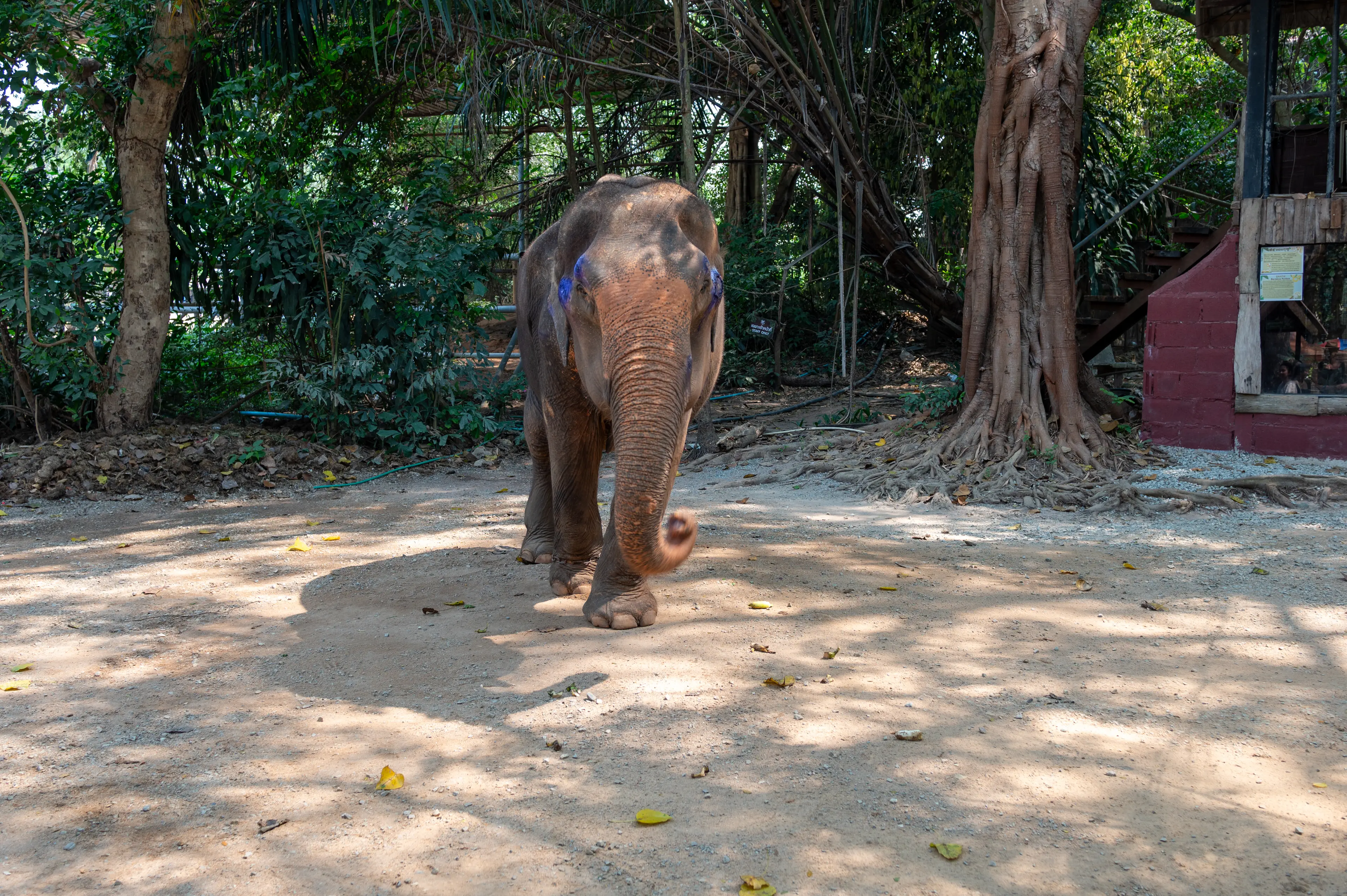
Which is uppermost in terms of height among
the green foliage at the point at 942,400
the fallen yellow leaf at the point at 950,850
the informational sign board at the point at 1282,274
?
the informational sign board at the point at 1282,274

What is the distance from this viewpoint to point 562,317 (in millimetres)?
4980

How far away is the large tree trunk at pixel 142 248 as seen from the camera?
9.53 m

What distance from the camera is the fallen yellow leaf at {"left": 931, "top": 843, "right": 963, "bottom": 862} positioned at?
289cm

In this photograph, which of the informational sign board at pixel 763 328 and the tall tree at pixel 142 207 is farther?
the informational sign board at pixel 763 328

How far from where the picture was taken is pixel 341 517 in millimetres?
8367

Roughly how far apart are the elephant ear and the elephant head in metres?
0.01

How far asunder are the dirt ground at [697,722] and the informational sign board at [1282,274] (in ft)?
10.7

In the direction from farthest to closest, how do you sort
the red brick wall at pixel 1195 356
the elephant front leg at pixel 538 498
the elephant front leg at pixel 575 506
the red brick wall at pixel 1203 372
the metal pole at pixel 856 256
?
the metal pole at pixel 856 256 → the red brick wall at pixel 1195 356 → the red brick wall at pixel 1203 372 → the elephant front leg at pixel 538 498 → the elephant front leg at pixel 575 506

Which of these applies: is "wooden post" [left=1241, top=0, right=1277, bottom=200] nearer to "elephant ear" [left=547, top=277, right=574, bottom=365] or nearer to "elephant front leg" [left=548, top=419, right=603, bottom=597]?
"elephant front leg" [left=548, top=419, right=603, bottom=597]

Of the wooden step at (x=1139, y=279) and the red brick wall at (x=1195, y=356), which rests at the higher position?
the wooden step at (x=1139, y=279)

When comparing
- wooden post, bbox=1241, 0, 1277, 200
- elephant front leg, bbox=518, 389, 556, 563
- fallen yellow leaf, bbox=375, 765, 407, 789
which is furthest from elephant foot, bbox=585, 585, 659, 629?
wooden post, bbox=1241, 0, 1277, 200

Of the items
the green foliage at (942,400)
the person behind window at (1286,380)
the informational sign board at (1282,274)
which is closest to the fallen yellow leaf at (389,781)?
the green foliage at (942,400)

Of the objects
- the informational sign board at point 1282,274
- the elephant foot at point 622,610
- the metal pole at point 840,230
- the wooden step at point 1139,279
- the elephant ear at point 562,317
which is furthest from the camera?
the wooden step at point 1139,279

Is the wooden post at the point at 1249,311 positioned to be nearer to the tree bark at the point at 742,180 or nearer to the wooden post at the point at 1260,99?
the wooden post at the point at 1260,99
